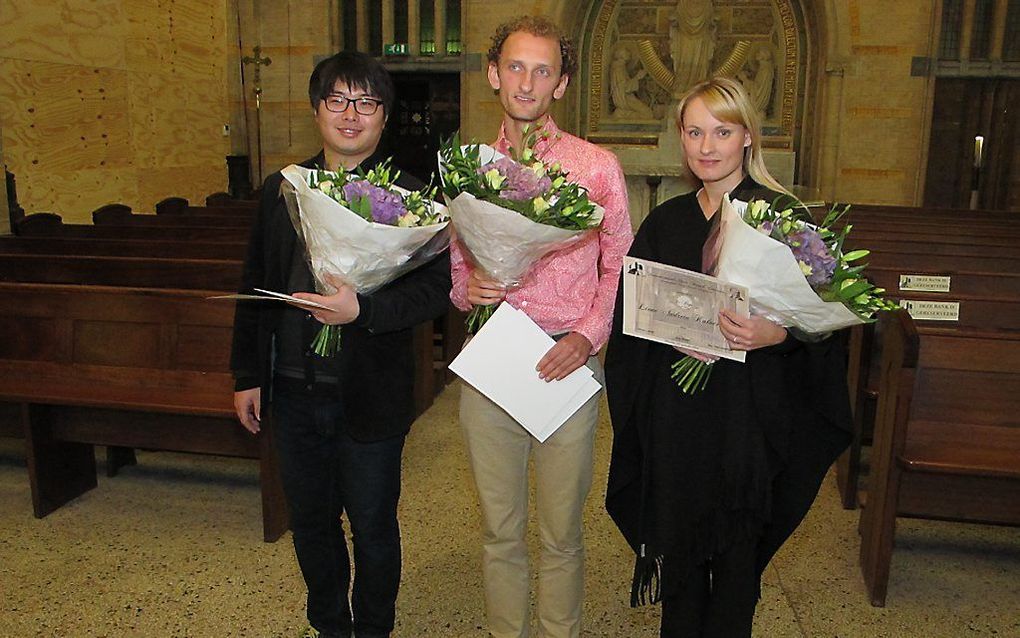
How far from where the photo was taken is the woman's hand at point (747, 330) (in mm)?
1839

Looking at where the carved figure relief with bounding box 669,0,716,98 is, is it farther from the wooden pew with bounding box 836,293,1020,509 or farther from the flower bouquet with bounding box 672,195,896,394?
the flower bouquet with bounding box 672,195,896,394

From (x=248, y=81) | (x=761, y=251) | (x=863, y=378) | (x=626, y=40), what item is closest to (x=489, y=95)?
(x=626, y=40)

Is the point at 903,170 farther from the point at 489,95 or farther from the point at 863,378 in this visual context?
the point at 863,378

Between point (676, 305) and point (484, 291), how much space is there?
482mm

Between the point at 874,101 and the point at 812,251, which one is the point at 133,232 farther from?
the point at 874,101

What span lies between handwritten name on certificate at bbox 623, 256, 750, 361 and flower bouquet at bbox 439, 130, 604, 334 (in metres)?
0.17

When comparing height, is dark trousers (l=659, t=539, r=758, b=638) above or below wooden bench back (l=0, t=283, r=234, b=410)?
below

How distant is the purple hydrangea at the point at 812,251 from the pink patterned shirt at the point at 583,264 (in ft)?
1.65

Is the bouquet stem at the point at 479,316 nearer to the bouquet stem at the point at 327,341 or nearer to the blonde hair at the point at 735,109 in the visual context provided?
the bouquet stem at the point at 327,341

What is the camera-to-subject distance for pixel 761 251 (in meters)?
1.73

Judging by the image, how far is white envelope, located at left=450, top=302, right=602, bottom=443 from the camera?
2105 millimetres

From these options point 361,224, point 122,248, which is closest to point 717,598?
point 361,224

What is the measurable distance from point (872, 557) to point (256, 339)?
2253mm

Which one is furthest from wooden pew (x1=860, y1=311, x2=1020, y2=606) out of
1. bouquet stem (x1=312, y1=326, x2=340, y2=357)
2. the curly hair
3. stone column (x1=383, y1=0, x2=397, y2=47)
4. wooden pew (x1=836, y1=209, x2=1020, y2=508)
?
stone column (x1=383, y1=0, x2=397, y2=47)
